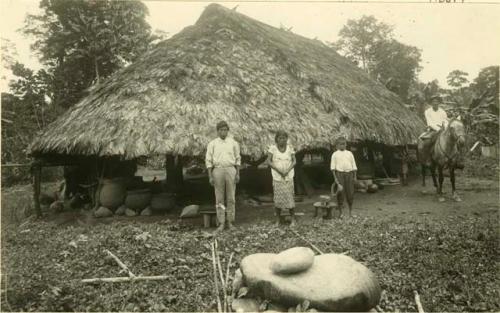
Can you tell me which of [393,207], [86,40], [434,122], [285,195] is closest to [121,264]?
[285,195]

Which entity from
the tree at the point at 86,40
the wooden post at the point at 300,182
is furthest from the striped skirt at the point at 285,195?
the tree at the point at 86,40

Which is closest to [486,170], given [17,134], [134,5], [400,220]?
[400,220]

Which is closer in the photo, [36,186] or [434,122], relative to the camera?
[36,186]

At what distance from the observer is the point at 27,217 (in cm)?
946

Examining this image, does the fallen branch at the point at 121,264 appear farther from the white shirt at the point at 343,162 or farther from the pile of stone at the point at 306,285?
the white shirt at the point at 343,162

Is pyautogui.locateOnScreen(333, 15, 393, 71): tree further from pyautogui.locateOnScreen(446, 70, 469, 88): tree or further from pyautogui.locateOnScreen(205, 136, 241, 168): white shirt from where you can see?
pyautogui.locateOnScreen(205, 136, 241, 168): white shirt

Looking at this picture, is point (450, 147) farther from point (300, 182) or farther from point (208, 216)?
point (208, 216)

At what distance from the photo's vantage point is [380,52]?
105ft

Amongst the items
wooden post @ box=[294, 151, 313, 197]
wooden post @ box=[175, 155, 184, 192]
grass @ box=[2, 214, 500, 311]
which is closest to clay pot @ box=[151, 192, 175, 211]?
wooden post @ box=[175, 155, 184, 192]

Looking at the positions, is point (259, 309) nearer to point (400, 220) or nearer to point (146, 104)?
point (400, 220)

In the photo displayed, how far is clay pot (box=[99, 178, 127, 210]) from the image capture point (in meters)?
9.16

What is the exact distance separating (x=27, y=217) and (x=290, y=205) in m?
6.05

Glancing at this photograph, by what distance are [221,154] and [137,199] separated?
302 cm

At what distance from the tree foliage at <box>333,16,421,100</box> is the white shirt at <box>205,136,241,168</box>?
2541 cm
